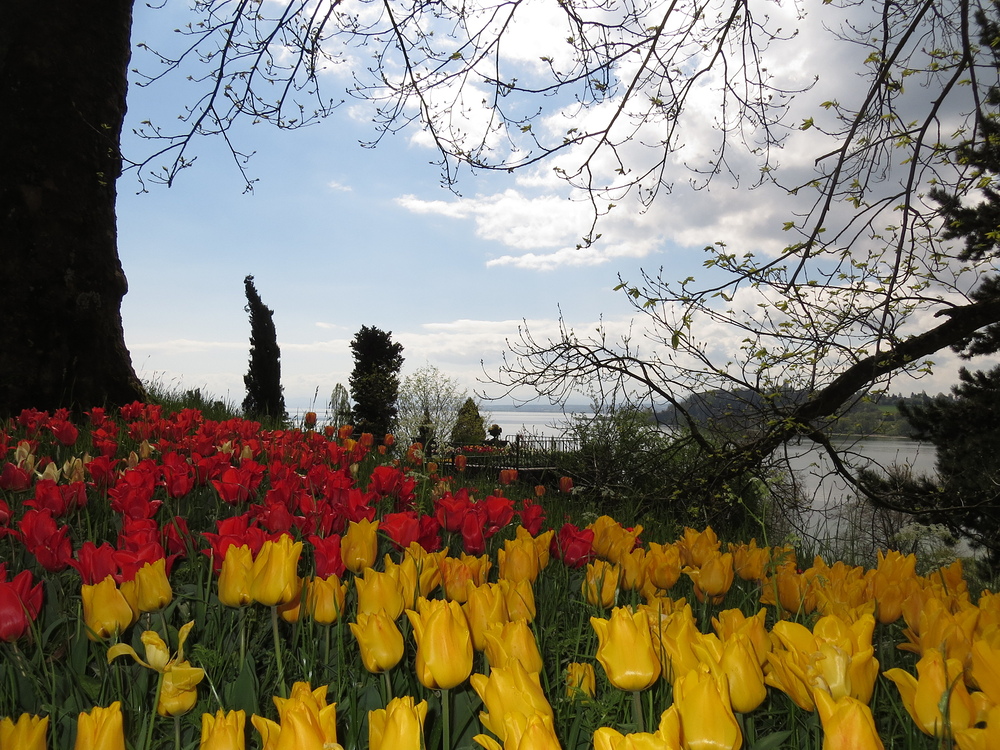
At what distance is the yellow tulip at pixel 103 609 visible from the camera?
1363 mm

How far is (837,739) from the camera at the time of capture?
2.62 feet

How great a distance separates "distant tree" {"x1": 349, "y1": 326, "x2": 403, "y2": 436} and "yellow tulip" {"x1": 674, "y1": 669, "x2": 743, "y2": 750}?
17222 millimetres

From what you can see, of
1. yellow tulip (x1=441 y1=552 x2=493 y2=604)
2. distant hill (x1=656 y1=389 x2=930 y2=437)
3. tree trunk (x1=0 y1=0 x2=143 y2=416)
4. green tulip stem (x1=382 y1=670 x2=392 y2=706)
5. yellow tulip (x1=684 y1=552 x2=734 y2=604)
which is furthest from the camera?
tree trunk (x1=0 y1=0 x2=143 y2=416)

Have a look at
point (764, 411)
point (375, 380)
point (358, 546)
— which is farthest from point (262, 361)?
point (358, 546)

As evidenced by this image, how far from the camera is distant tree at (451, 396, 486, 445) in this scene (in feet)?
60.8

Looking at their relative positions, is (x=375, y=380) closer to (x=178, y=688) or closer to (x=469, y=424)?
(x=469, y=424)

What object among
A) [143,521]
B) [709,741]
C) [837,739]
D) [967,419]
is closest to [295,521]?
[143,521]

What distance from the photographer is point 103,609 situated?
1.37 m

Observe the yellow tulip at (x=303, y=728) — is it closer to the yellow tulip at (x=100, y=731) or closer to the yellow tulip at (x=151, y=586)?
the yellow tulip at (x=100, y=731)

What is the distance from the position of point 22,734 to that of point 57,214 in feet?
20.7

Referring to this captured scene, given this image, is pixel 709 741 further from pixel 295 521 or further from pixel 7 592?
pixel 295 521

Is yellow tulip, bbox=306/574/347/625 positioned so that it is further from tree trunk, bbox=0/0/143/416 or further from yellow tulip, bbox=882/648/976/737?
tree trunk, bbox=0/0/143/416

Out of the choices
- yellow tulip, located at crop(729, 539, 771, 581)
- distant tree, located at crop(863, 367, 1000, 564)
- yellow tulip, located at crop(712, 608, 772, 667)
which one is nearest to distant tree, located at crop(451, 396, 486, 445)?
distant tree, located at crop(863, 367, 1000, 564)

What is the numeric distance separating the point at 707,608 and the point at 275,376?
52.0 feet
